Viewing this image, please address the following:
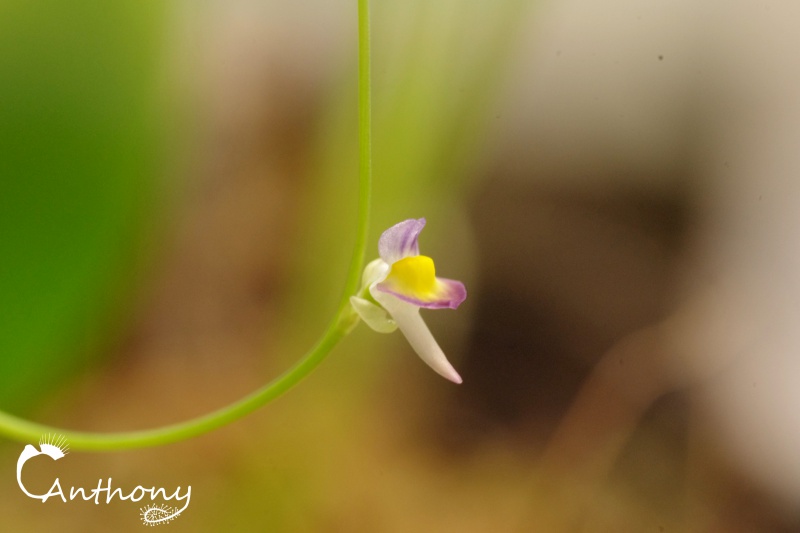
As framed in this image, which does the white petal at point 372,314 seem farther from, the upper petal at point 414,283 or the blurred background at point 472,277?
the blurred background at point 472,277

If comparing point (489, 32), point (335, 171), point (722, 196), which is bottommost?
point (335, 171)

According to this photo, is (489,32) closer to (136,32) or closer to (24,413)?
(136,32)

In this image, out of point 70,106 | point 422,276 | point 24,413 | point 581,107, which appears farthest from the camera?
point 581,107

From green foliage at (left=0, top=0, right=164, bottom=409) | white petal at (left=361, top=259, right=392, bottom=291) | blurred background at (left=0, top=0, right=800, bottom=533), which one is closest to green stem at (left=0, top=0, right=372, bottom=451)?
white petal at (left=361, top=259, right=392, bottom=291)

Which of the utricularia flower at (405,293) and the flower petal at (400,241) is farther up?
the flower petal at (400,241)

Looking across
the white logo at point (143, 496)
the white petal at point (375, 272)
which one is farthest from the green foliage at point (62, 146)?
the white petal at point (375, 272)

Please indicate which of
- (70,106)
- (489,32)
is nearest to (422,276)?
(70,106)

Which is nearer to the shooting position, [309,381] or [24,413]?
[24,413]
